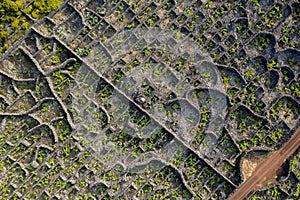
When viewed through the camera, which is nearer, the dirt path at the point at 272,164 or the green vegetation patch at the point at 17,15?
the green vegetation patch at the point at 17,15

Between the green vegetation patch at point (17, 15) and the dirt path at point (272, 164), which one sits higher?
the dirt path at point (272, 164)

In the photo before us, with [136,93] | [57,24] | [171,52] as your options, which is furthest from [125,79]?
[57,24]

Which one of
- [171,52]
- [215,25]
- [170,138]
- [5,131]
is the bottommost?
[5,131]

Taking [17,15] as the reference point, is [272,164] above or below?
Answer: above

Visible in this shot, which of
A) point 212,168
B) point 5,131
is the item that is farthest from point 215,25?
point 5,131

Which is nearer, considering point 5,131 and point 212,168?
point 5,131

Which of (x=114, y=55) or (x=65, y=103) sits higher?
(x=114, y=55)

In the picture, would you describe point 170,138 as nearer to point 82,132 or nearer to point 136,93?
point 136,93

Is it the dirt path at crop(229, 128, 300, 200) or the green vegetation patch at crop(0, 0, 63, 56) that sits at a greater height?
the dirt path at crop(229, 128, 300, 200)

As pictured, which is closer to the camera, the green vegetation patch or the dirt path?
the green vegetation patch

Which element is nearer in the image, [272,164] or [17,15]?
[17,15]
